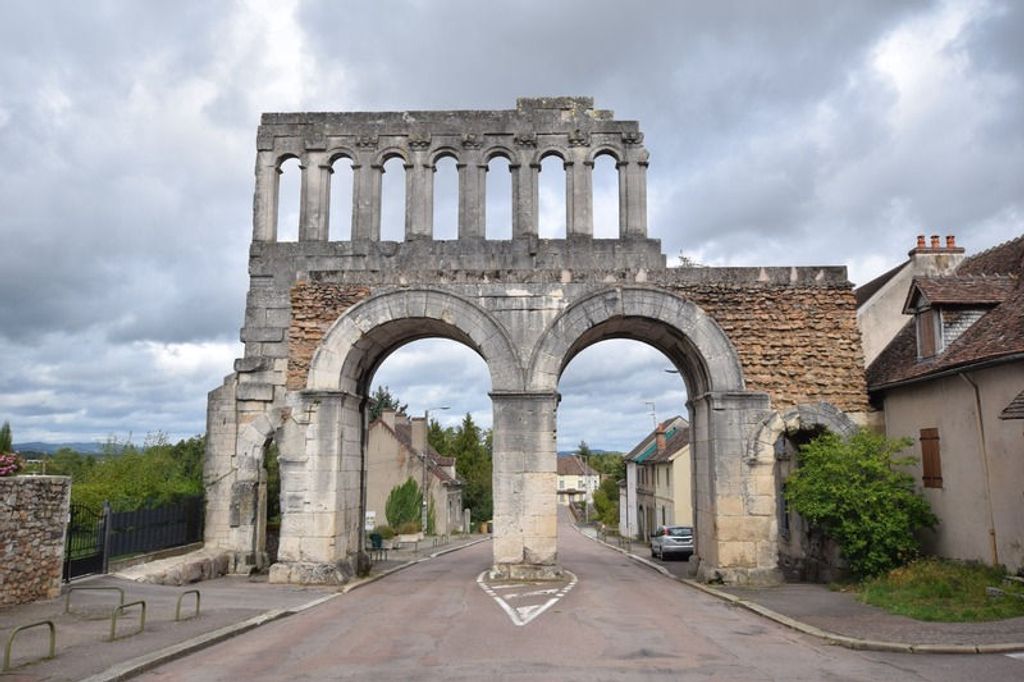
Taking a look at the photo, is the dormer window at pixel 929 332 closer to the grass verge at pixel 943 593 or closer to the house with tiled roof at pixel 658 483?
the grass verge at pixel 943 593

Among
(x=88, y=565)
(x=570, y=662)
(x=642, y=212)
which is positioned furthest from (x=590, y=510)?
(x=570, y=662)

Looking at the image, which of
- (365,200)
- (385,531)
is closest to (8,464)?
(365,200)

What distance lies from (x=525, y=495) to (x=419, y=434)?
26900 mm

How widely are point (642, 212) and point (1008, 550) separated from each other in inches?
492

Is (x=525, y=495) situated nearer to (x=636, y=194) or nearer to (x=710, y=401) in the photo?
(x=710, y=401)

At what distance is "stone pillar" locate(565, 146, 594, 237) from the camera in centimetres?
2238

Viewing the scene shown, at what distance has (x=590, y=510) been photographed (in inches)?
3332

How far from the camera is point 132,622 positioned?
38.5 ft

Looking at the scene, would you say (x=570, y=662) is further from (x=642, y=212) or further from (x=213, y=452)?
(x=642, y=212)

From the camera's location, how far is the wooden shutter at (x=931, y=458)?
1568cm

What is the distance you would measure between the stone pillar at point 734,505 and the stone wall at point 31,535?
12942 millimetres

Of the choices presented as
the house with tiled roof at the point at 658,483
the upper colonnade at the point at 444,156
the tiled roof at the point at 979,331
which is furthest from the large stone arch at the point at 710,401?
the house with tiled roof at the point at 658,483

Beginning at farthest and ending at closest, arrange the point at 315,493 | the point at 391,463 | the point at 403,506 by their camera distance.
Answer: the point at 391,463
the point at 403,506
the point at 315,493

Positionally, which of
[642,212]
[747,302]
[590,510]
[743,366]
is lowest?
[590,510]
